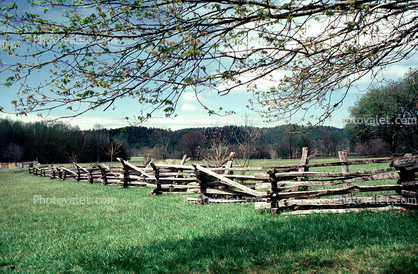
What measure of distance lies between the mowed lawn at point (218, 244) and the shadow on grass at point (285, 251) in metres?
0.01

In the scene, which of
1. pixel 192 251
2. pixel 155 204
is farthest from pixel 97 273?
pixel 155 204

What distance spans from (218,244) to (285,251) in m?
1.18

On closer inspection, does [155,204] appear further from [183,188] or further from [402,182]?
[402,182]

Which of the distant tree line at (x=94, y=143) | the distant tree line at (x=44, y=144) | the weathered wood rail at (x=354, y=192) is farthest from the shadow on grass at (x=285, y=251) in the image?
the distant tree line at (x=44, y=144)

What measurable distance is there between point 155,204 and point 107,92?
638cm

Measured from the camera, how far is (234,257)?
4039 millimetres

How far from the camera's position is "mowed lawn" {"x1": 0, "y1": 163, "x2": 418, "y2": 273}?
3.72 m

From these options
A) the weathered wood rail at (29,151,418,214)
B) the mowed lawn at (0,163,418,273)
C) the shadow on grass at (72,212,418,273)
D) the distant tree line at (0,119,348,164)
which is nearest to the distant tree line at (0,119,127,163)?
the distant tree line at (0,119,348,164)

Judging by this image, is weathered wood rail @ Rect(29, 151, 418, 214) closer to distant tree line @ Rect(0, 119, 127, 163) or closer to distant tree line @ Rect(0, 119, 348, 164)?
distant tree line @ Rect(0, 119, 348, 164)

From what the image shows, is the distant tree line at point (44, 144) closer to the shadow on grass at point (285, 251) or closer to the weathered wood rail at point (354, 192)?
the weathered wood rail at point (354, 192)

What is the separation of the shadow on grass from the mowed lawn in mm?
13

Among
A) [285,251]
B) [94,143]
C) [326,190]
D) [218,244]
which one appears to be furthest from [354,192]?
[94,143]

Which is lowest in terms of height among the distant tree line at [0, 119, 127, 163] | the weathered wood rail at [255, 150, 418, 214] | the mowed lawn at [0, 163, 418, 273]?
the mowed lawn at [0, 163, 418, 273]

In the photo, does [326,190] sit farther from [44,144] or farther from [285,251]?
[44,144]
